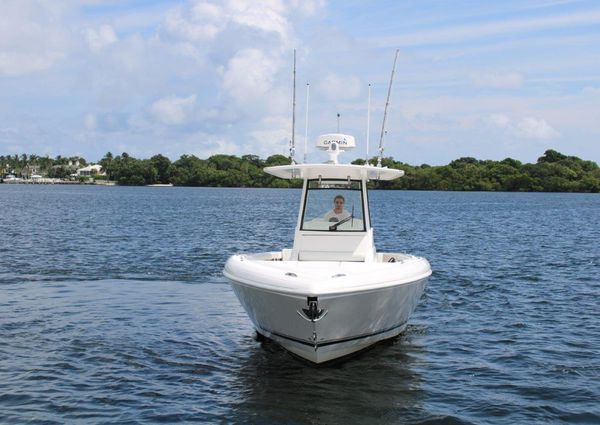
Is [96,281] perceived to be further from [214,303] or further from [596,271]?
[596,271]

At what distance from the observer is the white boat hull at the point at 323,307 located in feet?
38.2

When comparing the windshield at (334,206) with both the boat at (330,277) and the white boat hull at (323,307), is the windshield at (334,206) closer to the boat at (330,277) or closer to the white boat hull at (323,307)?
the boat at (330,277)

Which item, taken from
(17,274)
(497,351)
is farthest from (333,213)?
(17,274)

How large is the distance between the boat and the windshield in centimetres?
2

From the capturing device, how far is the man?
1477 centimetres

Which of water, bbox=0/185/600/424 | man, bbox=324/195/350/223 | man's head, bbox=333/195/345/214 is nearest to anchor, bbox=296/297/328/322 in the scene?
water, bbox=0/185/600/424

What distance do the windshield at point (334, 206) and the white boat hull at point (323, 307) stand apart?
1258 millimetres

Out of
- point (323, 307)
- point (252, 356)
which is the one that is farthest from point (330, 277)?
point (252, 356)

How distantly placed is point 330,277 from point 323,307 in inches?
22.1

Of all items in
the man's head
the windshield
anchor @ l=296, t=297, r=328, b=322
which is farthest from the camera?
the man's head

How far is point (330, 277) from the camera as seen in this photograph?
11.9m

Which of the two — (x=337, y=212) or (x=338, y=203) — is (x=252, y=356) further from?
(x=338, y=203)

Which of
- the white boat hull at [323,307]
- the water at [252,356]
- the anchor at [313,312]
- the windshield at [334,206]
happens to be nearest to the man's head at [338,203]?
the windshield at [334,206]

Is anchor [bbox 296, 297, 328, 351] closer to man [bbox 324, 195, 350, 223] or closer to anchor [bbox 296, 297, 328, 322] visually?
anchor [bbox 296, 297, 328, 322]
